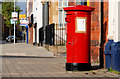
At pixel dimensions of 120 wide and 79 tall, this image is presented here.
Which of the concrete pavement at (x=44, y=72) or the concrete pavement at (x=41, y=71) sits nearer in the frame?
the concrete pavement at (x=41, y=71)

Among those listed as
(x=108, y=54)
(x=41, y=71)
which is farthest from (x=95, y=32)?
(x=41, y=71)

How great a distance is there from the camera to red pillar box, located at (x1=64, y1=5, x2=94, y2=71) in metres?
10.1

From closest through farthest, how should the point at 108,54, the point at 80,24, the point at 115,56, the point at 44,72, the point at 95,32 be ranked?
the point at 115,56 < the point at 44,72 < the point at 108,54 < the point at 80,24 < the point at 95,32

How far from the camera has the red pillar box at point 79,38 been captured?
10.1m

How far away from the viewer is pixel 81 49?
33.4ft

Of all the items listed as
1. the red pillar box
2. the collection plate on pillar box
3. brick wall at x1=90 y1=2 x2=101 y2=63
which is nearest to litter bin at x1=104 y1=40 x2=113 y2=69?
the red pillar box

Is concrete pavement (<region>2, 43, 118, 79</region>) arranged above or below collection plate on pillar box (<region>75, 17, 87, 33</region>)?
below

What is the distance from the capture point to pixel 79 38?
401 inches

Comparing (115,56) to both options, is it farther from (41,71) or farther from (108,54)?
(41,71)

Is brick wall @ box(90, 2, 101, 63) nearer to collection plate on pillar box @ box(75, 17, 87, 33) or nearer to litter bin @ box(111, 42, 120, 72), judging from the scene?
collection plate on pillar box @ box(75, 17, 87, 33)

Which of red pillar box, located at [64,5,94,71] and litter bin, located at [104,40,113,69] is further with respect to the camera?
red pillar box, located at [64,5,94,71]

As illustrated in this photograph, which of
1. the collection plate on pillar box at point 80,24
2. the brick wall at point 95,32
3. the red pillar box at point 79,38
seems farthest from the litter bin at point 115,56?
the brick wall at point 95,32

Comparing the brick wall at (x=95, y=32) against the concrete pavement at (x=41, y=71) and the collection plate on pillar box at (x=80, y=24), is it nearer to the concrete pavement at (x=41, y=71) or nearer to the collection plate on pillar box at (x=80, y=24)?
the concrete pavement at (x=41, y=71)

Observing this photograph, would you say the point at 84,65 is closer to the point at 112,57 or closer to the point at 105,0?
the point at 112,57
